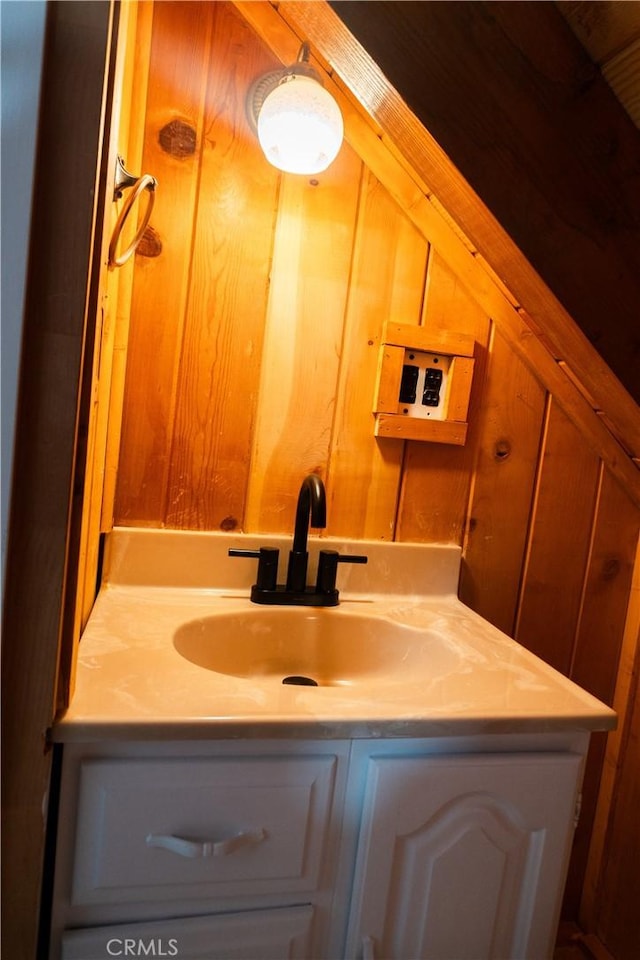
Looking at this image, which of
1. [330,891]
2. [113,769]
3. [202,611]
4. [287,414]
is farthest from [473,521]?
[113,769]

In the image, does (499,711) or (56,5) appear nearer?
(56,5)

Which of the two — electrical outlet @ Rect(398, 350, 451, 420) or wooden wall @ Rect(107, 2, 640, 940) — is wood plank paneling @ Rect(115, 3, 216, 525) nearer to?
wooden wall @ Rect(107, 2, 640, 940)

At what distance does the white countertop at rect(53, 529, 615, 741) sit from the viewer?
642mm

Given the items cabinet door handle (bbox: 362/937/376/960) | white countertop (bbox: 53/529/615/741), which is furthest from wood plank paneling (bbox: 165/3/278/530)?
cabinet door handle (bbox: 362/937/376/960)

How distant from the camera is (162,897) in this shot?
25.7 inches

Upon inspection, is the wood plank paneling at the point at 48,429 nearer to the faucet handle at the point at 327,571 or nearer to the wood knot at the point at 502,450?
the faucet handle at the point at 327,571

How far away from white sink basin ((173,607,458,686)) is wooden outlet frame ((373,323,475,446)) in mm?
393

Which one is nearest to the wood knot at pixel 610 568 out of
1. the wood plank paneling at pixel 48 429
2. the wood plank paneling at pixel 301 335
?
the wood plank paneling at pixel 301 335

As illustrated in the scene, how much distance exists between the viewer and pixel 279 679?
103cm

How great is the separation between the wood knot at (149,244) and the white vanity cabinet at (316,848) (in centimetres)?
82

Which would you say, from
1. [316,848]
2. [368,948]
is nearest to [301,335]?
[316,848]

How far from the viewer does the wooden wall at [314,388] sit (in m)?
1.02

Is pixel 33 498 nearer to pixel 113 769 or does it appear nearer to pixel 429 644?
pixel 113 769

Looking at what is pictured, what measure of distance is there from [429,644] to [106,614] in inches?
22.2
